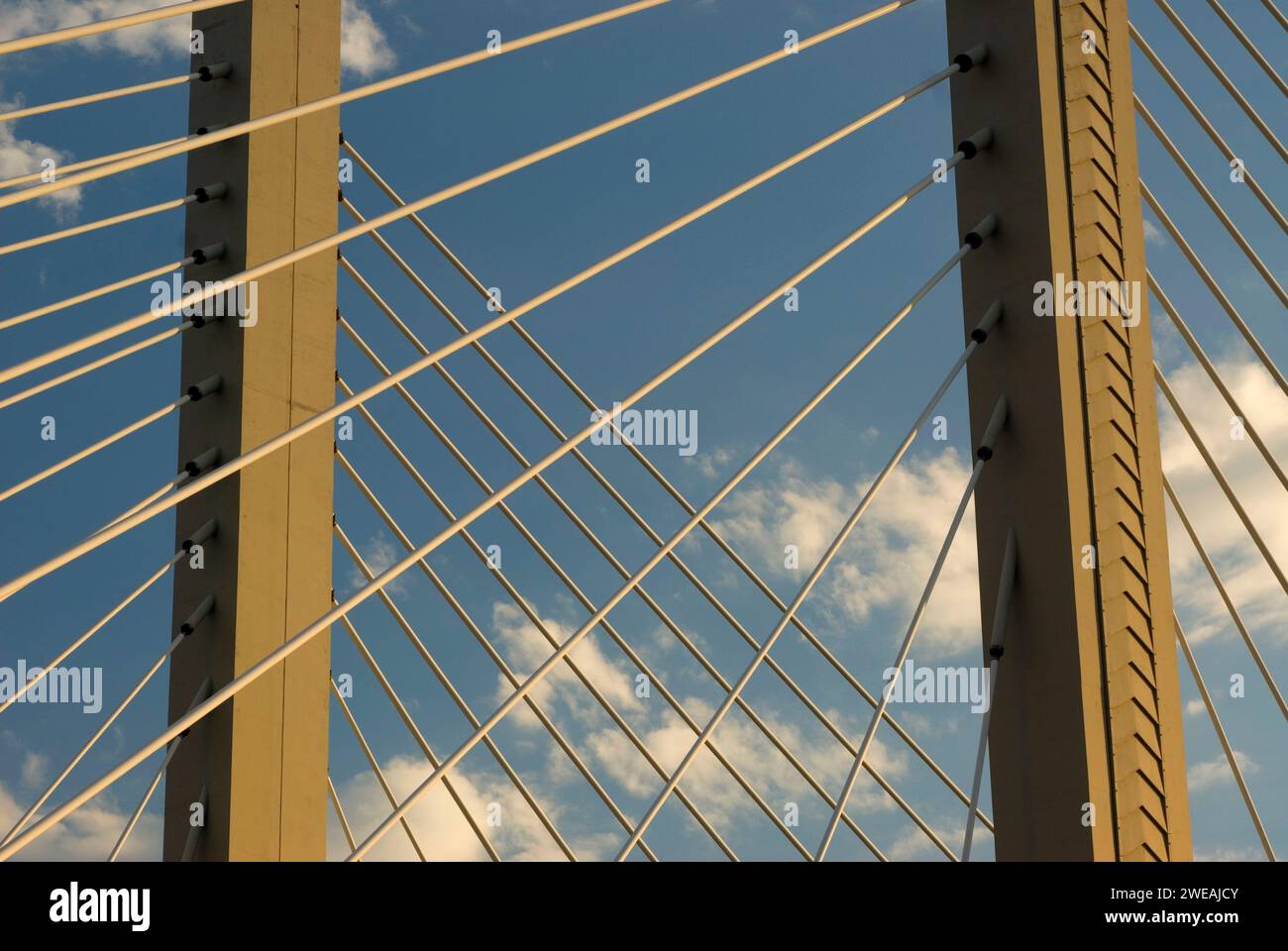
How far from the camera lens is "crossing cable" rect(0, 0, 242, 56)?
331 centimetres

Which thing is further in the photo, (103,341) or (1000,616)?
(1000,616)

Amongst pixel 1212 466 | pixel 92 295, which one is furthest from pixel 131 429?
pixel 1212 466

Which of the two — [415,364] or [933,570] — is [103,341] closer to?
[415,364]

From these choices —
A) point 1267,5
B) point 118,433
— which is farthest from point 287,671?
point 1267,5

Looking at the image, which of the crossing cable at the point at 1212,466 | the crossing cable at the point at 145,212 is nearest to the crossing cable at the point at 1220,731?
the crossing cable at the point at 1212,466

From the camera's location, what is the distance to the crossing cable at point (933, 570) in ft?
12.9

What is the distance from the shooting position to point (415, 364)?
12.5 feet

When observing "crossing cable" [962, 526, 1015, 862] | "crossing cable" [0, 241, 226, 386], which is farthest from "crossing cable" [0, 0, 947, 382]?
"crossing cable" [962, 526, 1015, 862]

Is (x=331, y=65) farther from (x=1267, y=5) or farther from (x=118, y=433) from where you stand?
(x=1267, y=5)

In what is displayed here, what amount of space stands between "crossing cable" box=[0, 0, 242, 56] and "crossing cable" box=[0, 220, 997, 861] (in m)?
0.92

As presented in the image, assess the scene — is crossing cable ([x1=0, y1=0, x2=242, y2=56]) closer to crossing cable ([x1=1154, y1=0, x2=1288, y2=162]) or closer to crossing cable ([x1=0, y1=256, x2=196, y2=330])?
crossing cable ([x1=0, y1=256, x2=196, y2=330])

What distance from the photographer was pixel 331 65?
5.11 meters

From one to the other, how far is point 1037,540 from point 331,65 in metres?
2.56

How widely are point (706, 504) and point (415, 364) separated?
2.64 ft
